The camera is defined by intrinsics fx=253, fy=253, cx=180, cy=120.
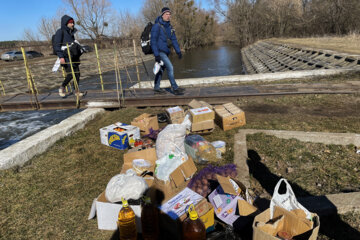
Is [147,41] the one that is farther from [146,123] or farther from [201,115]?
[201,115]

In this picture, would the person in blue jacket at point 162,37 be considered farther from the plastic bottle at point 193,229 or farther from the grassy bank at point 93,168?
the plastic bottle at point 193,229

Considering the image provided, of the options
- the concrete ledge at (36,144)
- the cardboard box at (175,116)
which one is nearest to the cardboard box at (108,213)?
the concrete ledge at (36,144)

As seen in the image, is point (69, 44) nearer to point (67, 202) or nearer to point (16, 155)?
point (16, 155)

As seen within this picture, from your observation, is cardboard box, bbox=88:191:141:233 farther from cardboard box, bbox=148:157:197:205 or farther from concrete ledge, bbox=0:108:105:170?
Result: concrete ledge, bbox=0:108:105:170

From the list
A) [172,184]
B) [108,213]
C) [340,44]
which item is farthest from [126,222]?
[340,44]

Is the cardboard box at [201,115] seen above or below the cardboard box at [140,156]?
above

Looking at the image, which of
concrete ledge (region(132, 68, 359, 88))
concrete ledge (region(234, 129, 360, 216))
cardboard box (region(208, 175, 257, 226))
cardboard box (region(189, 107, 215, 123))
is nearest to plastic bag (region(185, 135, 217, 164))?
concrete ledge (region(234, 129, 360, 216))

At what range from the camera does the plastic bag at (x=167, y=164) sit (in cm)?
307

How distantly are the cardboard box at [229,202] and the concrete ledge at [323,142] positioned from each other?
0.54 metres

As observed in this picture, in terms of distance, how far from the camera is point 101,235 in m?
2.62

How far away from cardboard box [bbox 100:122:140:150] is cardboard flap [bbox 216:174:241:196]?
226 centimetres

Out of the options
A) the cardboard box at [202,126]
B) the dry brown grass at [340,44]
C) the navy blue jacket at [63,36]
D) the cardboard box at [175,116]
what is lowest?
the cardboard box at [202,126]

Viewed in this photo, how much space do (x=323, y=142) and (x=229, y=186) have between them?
8.91ft

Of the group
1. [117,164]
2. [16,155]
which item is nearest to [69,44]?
[16,155]
